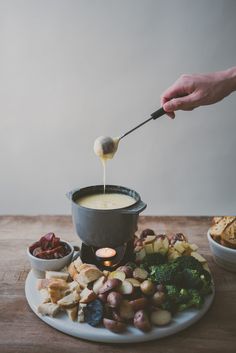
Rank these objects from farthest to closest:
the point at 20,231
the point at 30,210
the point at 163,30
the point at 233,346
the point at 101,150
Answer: the point at 30,210, the point at 163,30, the point at 20,231, the point at 101,150, the point at 233,346

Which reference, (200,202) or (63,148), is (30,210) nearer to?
(63,148)

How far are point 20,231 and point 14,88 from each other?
37.2 inches

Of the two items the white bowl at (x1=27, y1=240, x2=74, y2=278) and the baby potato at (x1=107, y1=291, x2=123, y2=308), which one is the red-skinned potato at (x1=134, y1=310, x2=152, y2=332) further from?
the white bowl at (x1=27, y1=240, x2=74, y2=278)

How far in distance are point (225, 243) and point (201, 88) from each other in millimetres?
590

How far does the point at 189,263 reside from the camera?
1417 mm

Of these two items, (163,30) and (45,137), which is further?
(45,137)

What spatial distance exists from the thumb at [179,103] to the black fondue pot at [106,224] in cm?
39

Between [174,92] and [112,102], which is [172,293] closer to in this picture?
[174,92]

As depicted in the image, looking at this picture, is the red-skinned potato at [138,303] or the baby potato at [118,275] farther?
the baby potato at [118,275]

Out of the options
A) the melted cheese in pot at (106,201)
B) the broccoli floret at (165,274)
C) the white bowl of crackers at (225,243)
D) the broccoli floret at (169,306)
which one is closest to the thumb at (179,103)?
the melted cheese in pot at (106,201)

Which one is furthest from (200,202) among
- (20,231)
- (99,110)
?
(20,231)

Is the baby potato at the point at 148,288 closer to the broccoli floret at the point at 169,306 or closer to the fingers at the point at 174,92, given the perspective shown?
the broccoli floret at the point at 169,306

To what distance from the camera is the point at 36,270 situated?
4.85ft

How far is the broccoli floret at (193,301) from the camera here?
130cm
